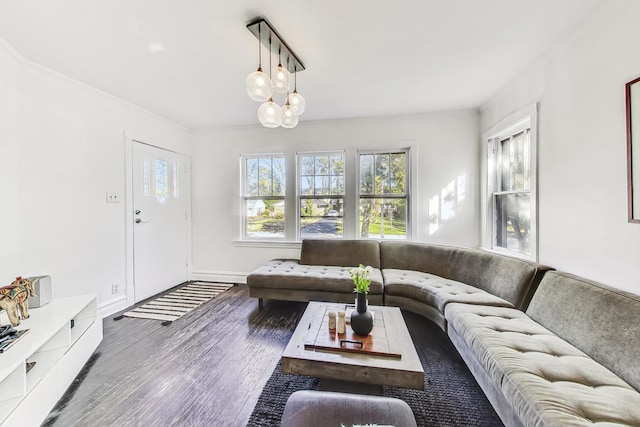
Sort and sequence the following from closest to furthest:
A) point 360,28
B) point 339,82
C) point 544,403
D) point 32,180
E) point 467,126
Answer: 1. point 544,403
2. point 360,28
3. point 32,180
4. point 339,82
5. point 467,126

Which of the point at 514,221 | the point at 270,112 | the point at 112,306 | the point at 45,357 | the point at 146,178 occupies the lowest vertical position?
the point at 112,306

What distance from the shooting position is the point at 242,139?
4.05 meters

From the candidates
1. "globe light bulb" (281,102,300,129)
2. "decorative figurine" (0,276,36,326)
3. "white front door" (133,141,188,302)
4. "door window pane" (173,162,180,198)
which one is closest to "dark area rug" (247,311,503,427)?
"decorative figurine" (0,276,36,326)

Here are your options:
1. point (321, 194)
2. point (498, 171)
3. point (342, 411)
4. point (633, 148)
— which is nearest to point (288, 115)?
point (321, 194)

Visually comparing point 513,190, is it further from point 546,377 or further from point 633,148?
point 546,377

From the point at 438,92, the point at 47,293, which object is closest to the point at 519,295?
the point at 438,92

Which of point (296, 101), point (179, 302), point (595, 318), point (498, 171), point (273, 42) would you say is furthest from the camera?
point (179, 302)

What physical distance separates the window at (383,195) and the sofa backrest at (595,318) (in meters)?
1.96

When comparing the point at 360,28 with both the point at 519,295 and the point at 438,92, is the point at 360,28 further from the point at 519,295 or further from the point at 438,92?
the point at 519,295

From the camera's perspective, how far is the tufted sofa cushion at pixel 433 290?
217 centimetres

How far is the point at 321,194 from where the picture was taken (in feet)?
12.7

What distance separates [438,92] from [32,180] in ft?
13.5

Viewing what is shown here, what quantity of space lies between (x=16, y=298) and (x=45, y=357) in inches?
17.0

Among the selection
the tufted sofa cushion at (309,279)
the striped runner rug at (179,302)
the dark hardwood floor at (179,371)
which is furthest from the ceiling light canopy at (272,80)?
the striped runner rug at (179,302)
